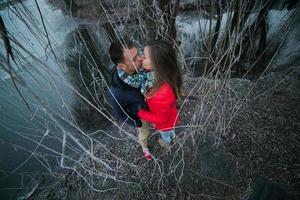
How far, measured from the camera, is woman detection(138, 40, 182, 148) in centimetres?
129

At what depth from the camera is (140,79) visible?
4.87ft

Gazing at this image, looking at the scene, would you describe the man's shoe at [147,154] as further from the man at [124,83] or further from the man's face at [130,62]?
the man's face at [130,62]

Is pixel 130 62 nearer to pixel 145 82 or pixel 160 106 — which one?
pixel 145 82

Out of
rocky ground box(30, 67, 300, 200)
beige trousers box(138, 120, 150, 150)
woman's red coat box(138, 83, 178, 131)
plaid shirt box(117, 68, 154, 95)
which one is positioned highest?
plaid shirt box(117, 68, 154, 95)

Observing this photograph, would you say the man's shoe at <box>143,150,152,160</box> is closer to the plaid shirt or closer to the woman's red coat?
the woman's red coat

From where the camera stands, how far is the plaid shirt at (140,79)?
1.42m

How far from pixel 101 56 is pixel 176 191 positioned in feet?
8.81

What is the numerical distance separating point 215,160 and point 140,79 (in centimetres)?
105

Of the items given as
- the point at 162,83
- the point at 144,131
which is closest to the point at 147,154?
the point at 144,131

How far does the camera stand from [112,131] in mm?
2625

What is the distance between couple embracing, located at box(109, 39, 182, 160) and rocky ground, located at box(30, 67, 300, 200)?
0.25m

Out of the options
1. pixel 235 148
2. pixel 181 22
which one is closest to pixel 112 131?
pixel 235 148

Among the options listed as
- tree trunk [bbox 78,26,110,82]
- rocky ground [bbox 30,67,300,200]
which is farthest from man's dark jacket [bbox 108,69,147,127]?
tree trunk [bbox 78,26,110,82]

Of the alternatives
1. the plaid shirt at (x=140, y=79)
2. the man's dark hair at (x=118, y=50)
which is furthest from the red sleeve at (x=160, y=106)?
the man's dark hair at (x=118, y=50)
